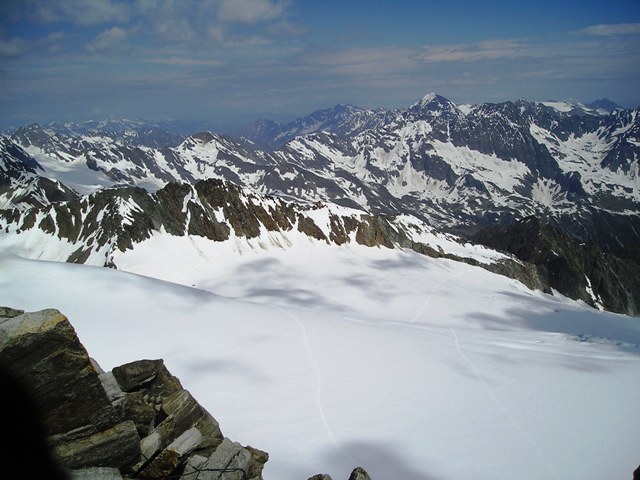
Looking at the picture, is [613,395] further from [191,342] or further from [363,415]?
[191,342]

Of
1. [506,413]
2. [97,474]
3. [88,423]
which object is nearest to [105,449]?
[97,474]

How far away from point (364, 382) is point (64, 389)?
575 inches

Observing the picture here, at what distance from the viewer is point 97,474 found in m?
8.48

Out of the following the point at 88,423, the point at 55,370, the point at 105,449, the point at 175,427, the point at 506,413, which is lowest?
→ the point at 506,413

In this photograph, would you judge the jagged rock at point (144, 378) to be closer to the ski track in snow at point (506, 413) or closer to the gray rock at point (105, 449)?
the gray rock at point (105, 449)

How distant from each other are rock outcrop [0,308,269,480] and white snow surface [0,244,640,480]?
4267 millimetres

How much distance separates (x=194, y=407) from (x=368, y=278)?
75.0 meters

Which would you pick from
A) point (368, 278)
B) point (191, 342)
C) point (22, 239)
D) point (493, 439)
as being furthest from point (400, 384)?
point (22, 239)

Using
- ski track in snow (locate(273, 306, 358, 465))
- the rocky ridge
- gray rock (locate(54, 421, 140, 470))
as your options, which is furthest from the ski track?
gray rock (locate(54, 421, 140, 470))

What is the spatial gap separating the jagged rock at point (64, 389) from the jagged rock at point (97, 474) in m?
0.18

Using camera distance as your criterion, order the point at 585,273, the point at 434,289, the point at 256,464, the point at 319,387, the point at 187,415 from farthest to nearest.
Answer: the point at 585,273 < the point at 434,289 < the point at 319,387 < the point at 187,415 < the point at 256,464

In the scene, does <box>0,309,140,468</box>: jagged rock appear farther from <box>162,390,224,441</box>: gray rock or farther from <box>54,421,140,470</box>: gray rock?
<box>162,390,224,441</box>: gray rock

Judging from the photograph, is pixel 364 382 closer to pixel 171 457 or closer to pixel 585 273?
pixel 171 457

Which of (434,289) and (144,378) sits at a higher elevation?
(144,378)
